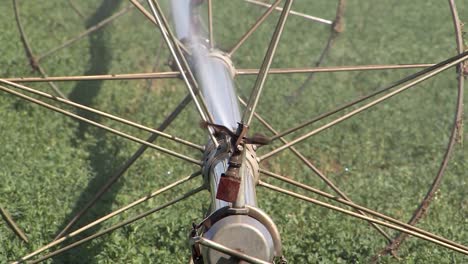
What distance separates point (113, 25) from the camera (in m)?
→ 10.7

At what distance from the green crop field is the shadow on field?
0.7 inches

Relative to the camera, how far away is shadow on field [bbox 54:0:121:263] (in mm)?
5527

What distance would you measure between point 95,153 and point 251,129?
1.74m

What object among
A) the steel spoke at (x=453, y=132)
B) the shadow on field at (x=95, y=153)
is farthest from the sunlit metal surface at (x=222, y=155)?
the steel spoke at (x=453, y=132)

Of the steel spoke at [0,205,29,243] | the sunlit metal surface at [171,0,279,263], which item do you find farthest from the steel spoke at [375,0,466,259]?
the steel spoke at [0,205,29,243]

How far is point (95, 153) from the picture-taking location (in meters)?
7.18

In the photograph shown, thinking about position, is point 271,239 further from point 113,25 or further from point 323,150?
point 113,25

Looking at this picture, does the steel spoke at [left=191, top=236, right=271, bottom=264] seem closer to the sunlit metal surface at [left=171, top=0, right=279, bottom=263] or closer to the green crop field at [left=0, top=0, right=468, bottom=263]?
the sunlit metal surface at [left=171, top=0, right=279, bottom=263]

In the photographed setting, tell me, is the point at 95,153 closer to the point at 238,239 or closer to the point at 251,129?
the point at 251,129

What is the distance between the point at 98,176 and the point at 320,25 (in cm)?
613

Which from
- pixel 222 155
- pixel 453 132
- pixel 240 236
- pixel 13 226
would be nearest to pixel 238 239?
pixel 240 236

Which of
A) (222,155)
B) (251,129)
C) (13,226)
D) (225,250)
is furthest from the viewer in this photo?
(251,129)

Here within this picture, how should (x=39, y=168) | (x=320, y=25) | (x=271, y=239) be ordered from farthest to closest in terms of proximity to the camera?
(x=320, y=25)
(x=39, y=168)
(x=271, y=239)

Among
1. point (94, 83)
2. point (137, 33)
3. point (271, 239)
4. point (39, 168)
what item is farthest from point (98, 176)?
point (137, 33)
